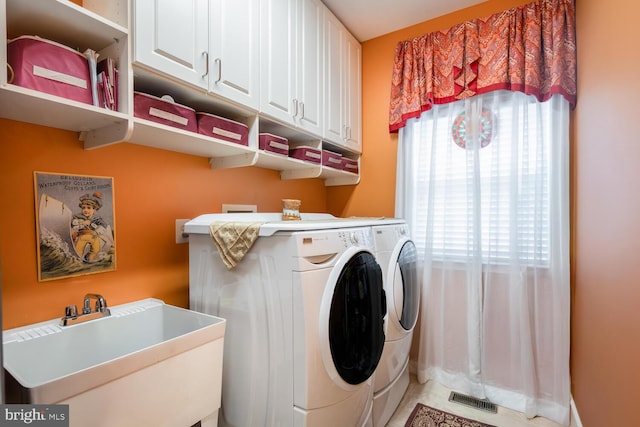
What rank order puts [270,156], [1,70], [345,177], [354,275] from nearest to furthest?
[1,70] < [354,275] < [270,156] < [345,177]

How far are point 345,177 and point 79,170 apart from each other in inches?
75.3

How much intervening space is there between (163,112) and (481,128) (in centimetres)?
200

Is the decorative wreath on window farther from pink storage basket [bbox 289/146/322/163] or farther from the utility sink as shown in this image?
the utility sink

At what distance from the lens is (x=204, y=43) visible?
1.34 metres

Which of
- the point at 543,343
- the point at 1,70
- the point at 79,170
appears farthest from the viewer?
the point at 543,343

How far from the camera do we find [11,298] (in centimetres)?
111

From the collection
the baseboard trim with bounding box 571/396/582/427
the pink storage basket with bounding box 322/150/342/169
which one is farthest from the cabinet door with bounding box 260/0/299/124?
the baseboard trim with bounding box 571/396/582/427

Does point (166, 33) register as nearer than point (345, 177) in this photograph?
Yes

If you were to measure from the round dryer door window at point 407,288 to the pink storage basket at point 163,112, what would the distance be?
1.35m

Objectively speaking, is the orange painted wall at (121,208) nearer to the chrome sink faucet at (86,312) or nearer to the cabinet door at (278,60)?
the chrome sink faucet at (86,312)

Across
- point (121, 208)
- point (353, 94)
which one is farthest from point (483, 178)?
point (121, 208)

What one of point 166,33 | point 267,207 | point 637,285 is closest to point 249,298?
point 267,207

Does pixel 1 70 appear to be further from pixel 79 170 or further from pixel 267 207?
pixel 267 207

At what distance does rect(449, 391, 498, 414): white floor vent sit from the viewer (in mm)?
2039
